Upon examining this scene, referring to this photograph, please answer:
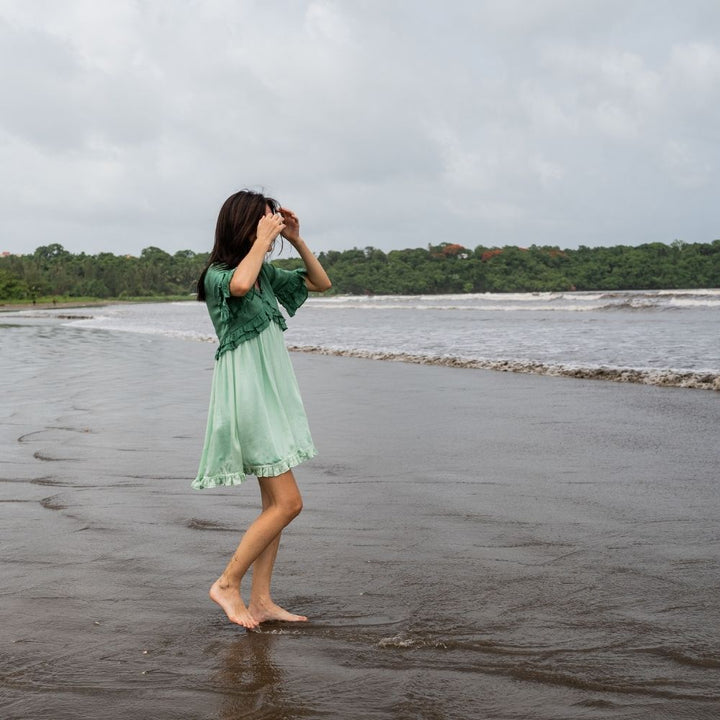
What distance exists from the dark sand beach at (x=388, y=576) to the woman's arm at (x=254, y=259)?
1388 millimetres

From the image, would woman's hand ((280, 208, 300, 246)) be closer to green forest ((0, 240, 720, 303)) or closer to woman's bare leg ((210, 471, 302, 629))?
woman's bare leg ((210, 471, 302, 629))

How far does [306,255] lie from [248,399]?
Result: 0.76 m

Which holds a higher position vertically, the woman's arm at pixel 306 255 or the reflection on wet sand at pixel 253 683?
the woman's arm at pixel 306 255

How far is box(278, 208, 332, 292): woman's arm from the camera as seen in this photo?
3766 mm

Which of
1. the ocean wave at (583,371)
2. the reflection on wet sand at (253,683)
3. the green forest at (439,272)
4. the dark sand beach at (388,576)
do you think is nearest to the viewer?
the reflection on wet sand at (253,683)

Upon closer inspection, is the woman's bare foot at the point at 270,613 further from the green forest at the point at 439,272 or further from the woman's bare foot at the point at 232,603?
the green forest at the point at 439,272

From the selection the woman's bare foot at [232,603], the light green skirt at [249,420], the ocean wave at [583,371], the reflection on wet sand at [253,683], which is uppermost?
the light green skirt at [249,420]

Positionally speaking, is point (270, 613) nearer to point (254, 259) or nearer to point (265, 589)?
point (265, 589)

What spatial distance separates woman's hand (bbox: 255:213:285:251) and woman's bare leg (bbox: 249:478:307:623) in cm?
99

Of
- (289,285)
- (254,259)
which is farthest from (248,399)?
(289,285)

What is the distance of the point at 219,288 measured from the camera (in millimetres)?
3566

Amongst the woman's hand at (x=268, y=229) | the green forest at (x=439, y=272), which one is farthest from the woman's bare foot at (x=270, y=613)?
the green forest at (x=439, y=272)

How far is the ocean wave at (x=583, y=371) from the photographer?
12109mm

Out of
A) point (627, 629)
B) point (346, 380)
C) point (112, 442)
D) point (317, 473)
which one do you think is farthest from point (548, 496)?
point (346, 380)
